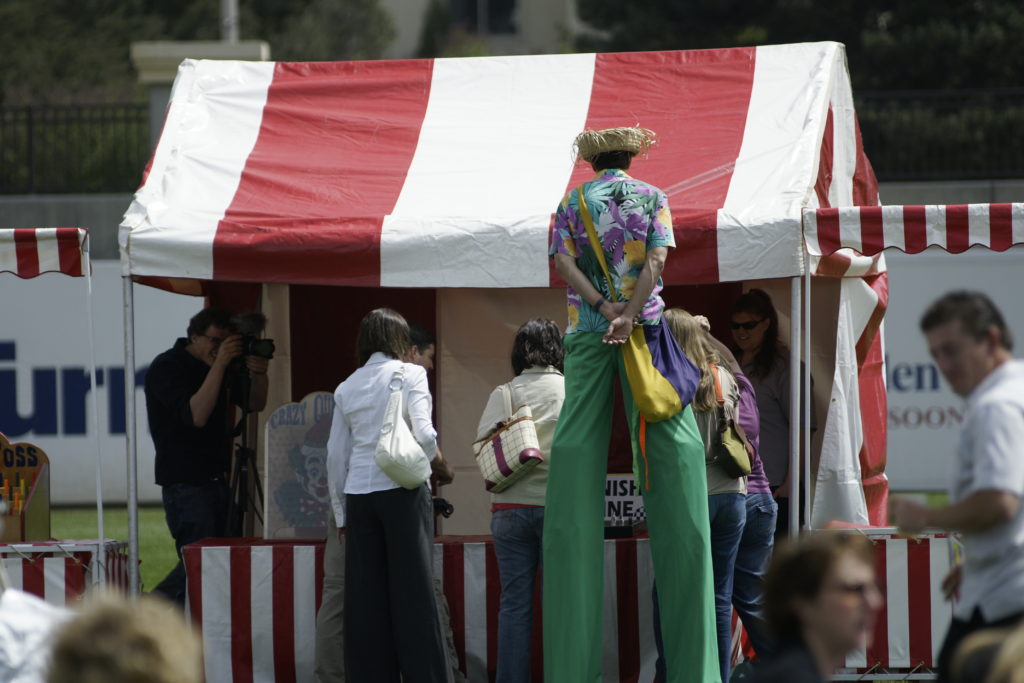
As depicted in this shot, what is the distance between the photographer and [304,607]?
5.47 metres

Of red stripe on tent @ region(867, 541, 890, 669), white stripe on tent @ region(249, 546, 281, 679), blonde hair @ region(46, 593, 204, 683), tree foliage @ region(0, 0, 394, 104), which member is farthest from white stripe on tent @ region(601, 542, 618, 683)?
Answer: tree foliage @ region(0, 0, 394, 104)

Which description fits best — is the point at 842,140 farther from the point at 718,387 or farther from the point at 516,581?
the point at 516,581

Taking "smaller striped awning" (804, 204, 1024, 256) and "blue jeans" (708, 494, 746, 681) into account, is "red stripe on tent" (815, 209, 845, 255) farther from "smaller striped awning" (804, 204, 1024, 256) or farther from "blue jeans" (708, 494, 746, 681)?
"blue jeans" (708, 494, 746, 681)

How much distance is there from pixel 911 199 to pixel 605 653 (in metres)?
8.71

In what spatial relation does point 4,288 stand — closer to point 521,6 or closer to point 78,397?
point 78,397

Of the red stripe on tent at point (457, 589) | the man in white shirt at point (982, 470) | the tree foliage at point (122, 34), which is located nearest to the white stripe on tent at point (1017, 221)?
the man in white shirt at point (982, 470)

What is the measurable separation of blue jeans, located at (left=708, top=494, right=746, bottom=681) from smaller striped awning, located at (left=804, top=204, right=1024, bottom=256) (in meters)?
1.04

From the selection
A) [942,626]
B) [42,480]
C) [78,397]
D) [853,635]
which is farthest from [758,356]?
[78,397]

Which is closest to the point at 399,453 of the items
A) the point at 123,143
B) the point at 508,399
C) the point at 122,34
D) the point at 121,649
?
the point at 508,399

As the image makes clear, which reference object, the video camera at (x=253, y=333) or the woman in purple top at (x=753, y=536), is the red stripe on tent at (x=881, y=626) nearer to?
the woman in purple top at (x=753, y=536)

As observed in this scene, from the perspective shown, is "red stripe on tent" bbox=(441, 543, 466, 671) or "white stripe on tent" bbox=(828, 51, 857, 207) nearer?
"red stripe on tent" bbox=(441, 543, 466, 671)

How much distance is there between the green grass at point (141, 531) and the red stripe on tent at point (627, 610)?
9.99ft

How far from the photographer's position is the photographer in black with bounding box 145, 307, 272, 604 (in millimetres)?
5961

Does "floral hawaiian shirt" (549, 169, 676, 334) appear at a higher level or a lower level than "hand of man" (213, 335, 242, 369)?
Answer: higher
